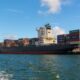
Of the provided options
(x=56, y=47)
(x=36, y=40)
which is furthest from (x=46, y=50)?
(x=36, y=40)

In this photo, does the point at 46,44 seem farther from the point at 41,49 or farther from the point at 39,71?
the point at 39,71

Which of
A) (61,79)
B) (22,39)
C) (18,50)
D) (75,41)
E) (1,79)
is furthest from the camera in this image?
(22,39)

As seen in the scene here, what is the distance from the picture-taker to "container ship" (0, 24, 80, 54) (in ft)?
383

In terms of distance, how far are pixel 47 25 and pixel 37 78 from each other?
12351 centimetres

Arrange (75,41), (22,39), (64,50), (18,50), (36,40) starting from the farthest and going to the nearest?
(22,39) < (36,40) < (18,50) < (75,41) < (64,50)

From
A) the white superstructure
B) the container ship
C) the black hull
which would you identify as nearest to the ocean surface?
the black hull

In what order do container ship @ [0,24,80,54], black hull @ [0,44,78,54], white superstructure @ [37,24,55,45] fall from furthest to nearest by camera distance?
white superstructure @ [37,24,55,45]
container ship @ [0,24,80,54]
black hull @ [0,44,78,54]

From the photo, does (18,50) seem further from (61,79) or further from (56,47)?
(61,79)

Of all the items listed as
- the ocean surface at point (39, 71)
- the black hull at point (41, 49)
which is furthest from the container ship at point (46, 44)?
the ocean surface at point (39, 71)

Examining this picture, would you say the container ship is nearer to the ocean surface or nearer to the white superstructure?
the white superstructure

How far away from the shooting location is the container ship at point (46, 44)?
116875mm

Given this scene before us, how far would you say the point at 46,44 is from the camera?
132m

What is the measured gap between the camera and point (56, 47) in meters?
117

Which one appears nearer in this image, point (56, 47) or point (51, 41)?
point (56, 47)
